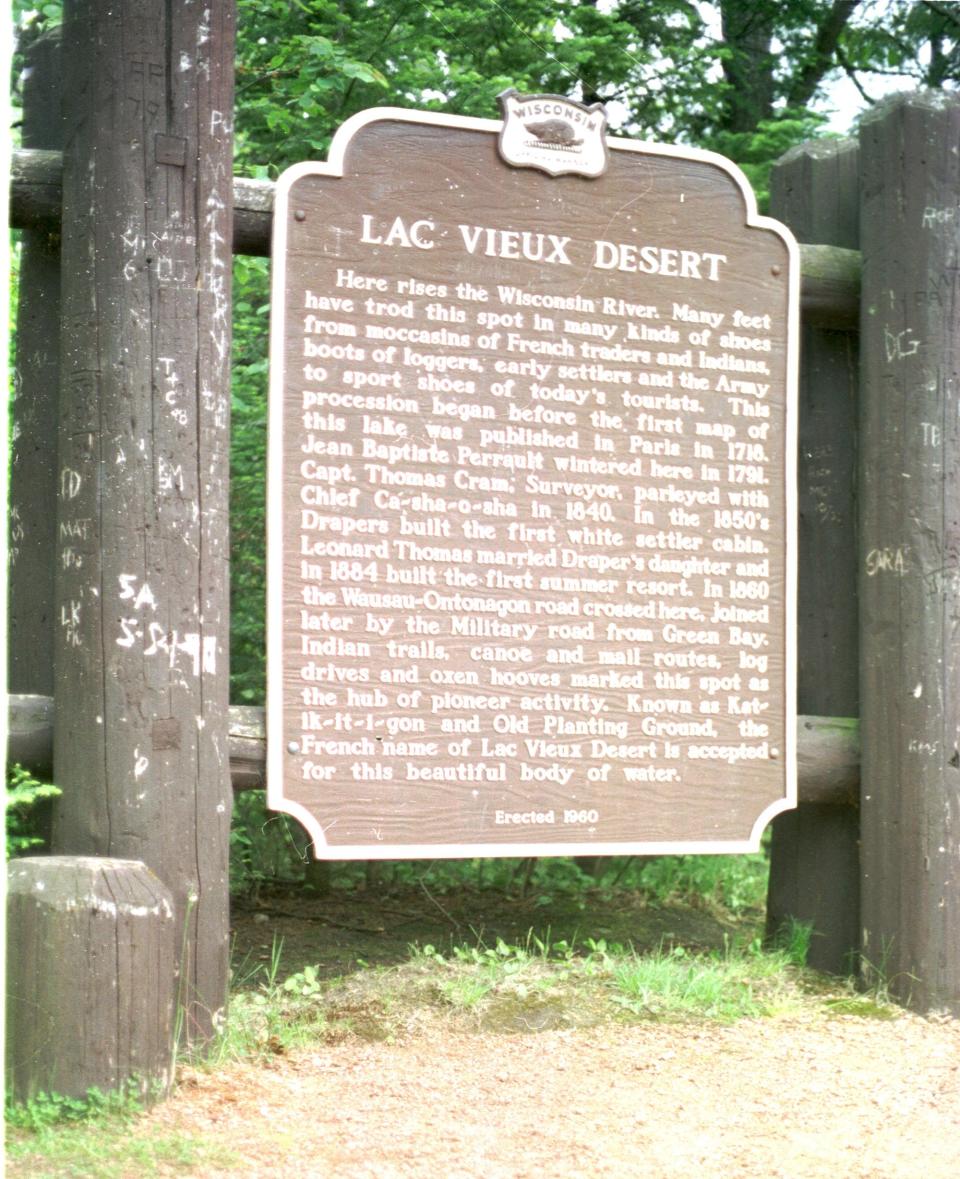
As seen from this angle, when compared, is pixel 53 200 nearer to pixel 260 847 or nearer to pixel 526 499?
pixel 526 499

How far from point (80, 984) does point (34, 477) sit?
2.17m

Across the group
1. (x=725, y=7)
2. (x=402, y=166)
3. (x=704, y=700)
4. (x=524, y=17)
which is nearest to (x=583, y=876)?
(x=704, y=700)

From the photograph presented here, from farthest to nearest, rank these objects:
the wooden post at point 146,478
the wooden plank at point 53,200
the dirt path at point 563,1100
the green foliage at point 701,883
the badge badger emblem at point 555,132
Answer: the green foliage at point 701,883, the badge badger emblem at point 555,132, the wooden plank at point 53,200, the wooden post at point 146,478, the dirt path at point 563,1100

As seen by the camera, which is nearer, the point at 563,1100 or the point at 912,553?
the point at 563,1100

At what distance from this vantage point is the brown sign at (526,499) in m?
4.71

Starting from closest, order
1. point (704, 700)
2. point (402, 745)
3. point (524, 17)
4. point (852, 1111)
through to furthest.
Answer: point (852, 1111) < point (402, 745) < point (704, 700) < point (524, 17)

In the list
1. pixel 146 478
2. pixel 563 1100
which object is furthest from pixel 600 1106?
pixel 146 478

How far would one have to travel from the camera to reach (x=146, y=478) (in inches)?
171

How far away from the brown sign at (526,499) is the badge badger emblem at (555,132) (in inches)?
0.4

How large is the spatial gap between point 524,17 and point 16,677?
453 cm

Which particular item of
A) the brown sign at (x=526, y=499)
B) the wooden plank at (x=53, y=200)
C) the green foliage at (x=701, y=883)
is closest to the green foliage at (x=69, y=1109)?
the brown sign at (x=526, y=499)

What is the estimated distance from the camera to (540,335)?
503cm

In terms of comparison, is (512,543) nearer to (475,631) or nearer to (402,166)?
(475,631)

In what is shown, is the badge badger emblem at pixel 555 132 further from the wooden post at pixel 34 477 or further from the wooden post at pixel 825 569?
the wooden post at pixel 34 477
